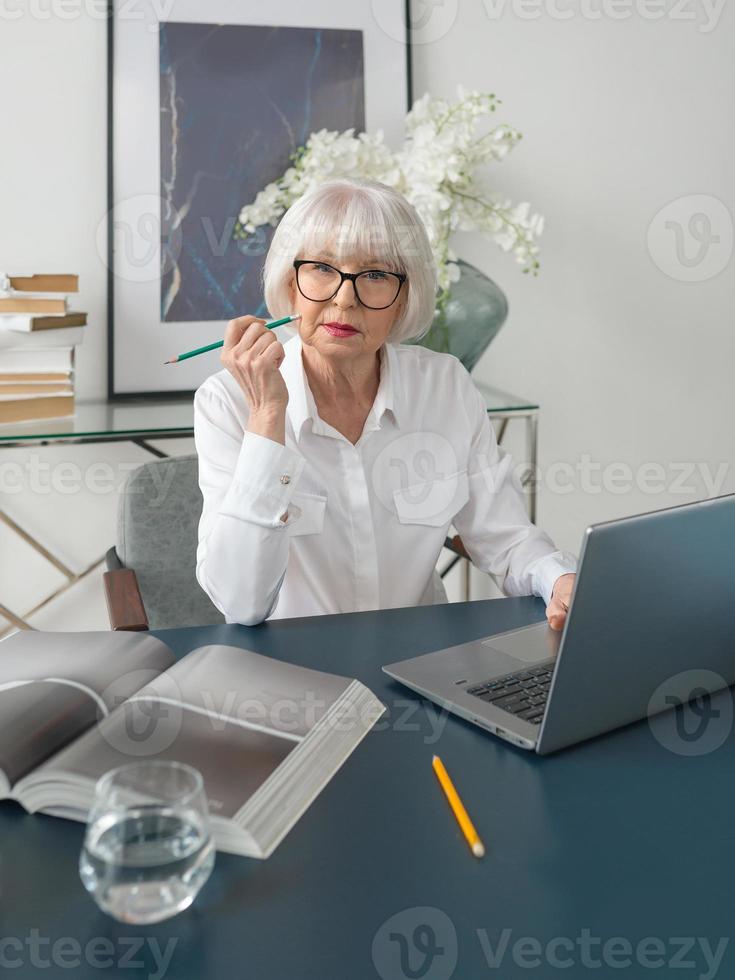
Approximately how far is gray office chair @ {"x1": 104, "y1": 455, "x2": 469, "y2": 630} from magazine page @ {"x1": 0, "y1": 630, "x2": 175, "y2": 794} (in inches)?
28.4

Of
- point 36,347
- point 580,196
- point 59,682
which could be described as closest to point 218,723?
point 59,682

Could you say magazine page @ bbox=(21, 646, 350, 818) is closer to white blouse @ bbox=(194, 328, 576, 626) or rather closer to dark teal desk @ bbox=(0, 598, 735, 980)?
dark teal desk @ bbox=(0, 598, 735, 980)

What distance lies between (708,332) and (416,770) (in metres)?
2.47

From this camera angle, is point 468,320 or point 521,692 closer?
point 521,692

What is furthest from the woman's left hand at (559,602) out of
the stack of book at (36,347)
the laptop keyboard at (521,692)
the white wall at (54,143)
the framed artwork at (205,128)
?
the white wall at (54,143)

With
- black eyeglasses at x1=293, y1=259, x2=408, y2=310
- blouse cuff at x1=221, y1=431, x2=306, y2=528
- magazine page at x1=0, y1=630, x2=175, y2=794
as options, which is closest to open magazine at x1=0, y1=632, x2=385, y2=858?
magazine page at x1=0, y1=630, x2=175, y2=794

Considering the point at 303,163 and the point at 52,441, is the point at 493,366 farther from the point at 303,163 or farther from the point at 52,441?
the point at 52,441

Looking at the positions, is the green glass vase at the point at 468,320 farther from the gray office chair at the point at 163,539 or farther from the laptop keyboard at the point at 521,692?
the laptop keyboard at the point at 521,692

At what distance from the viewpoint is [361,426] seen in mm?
1765

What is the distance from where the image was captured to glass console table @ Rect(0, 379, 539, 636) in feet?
7.34

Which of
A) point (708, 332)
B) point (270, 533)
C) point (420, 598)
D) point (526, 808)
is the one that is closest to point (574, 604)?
point (526, 808)

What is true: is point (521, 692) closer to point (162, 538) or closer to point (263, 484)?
point (263, 484)

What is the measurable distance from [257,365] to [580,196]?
1.66m

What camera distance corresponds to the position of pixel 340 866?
83 cm
